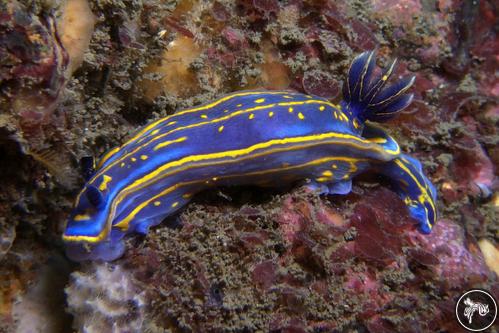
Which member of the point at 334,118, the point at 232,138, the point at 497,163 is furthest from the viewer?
the point at 497,163

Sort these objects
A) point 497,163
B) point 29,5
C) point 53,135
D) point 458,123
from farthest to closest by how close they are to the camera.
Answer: point 497,163 < point 458,123 < point 53,135 < point 29,5

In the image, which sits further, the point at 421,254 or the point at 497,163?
the point at 497,163

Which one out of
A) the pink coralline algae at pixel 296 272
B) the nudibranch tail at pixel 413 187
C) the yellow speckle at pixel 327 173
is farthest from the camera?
the nudibranch tail at pixel 413 187

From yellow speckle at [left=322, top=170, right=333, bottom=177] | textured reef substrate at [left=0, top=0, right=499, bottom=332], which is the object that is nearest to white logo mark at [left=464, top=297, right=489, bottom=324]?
textured reef substrate at [left=0, top=0, right=499, bottom=332]

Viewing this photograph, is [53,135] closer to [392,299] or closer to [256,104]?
[256,104]

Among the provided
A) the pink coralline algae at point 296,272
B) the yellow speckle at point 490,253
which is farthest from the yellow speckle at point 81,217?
the yellow speckle at point 490,253

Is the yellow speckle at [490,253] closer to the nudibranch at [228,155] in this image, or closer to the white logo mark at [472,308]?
the white logo mark at [472,308]

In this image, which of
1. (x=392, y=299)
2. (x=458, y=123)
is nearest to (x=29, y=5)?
(x=392, y=299)
